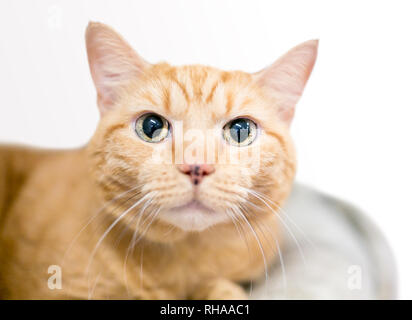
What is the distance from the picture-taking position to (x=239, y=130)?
36.6 inches

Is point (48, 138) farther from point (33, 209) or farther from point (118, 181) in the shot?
point (118, 181)

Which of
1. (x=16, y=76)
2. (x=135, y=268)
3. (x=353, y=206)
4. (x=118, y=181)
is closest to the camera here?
(x=118, y=181)

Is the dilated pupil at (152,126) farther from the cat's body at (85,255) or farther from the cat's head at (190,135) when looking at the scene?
the cat's body at (85,255)

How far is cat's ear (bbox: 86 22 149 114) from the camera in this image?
94 cm

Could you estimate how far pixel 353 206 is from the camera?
1.37 metres

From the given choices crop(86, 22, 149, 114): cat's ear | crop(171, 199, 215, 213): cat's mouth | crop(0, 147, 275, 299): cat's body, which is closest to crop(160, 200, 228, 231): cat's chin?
crop(171, 199, 215, 213): cat's mouth

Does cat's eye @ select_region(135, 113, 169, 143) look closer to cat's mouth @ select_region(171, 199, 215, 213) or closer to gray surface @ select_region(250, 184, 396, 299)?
cat's mouth @ select_region(171, 199, 215, 213)

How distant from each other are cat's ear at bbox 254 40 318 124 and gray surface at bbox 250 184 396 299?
350 millimetres

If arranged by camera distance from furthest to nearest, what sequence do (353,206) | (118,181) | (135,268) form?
(353,206) < (135,268) < (118,181)

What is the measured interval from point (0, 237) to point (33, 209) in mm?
139

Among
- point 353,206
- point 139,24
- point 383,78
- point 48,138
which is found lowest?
point 353,206

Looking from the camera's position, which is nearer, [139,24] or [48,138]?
[139,24]

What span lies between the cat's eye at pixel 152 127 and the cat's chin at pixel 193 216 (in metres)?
0.17

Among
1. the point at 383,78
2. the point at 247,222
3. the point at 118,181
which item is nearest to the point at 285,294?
the point at 247,222
